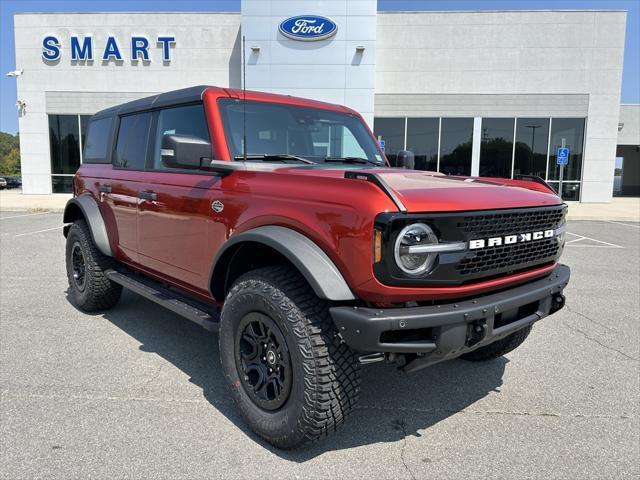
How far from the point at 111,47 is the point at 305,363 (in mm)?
22597

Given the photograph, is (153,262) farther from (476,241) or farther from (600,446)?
(600,446)

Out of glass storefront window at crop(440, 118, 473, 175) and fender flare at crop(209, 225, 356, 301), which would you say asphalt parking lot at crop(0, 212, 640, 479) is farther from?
glass storefront window at crop(440, 118, 473, 175)

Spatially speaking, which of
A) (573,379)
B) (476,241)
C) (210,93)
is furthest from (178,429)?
(573,379)

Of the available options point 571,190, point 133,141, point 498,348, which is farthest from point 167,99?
point 571,190

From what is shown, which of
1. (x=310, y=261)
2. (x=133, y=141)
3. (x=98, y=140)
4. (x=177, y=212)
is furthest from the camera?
(x=98, y=140)

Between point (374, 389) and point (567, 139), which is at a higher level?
point (567, 139)

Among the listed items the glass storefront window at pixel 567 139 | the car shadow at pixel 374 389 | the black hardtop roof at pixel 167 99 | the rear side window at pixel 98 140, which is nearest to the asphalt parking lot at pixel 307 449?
the car shadow at pixel 374 389

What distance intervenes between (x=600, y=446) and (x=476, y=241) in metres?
1.43

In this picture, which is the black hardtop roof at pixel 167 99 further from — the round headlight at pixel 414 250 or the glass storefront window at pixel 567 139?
the glass storefront window at pixel 567 139

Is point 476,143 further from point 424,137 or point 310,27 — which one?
point 310,27

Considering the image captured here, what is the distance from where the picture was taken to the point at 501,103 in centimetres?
2069

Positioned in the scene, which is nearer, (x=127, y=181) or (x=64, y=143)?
(x=127, y=181)

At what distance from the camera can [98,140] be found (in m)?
5.09

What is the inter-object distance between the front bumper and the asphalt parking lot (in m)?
0.70
